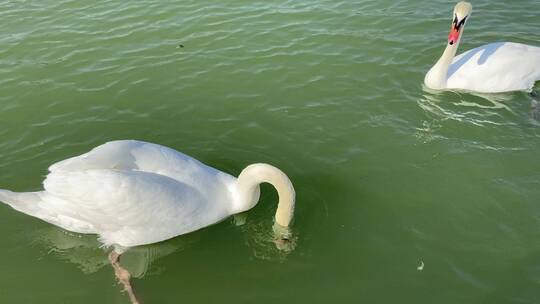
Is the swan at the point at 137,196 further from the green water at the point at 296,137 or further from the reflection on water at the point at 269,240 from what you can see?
the green water at the point at 296,137

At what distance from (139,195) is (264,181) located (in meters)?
1.38

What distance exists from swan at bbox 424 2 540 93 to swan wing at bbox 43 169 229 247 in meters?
5.02

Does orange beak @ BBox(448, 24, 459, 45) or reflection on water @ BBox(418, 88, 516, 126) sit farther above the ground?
orange beak @ BBox(448, 24, 459, 45)

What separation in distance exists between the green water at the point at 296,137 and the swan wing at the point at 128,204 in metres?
0.38

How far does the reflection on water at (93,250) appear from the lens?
5.79 metres

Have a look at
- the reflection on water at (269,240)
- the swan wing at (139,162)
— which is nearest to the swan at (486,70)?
the reflection on water at (269,240)

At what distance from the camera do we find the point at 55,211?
5.71 meters

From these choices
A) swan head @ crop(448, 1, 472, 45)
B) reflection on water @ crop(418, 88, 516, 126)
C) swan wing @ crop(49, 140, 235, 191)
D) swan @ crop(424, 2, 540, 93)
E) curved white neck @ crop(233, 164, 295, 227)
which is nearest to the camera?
curved white neck @ crop(233, 164, 295, 227)

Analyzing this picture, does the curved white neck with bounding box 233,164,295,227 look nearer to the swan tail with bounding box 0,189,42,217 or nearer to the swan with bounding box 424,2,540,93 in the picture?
the swan tail with bounding box 0,189,42,217

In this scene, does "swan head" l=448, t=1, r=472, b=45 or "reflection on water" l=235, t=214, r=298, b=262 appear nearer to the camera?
"reflection on water" l=235, t=214, r=298, b=262

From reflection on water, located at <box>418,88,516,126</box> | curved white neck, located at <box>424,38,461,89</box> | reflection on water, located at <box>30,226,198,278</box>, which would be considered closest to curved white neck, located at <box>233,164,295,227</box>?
reflection on water, located at <box>30,226,198,278</box>

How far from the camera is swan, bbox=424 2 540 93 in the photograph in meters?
8.55

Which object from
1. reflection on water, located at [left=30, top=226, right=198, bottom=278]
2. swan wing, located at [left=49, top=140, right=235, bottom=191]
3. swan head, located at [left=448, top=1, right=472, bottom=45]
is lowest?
reflection on water, located at [left=30, top=226, right=198, bottom=278]

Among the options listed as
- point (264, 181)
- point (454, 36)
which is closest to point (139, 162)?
point (264, 181)
